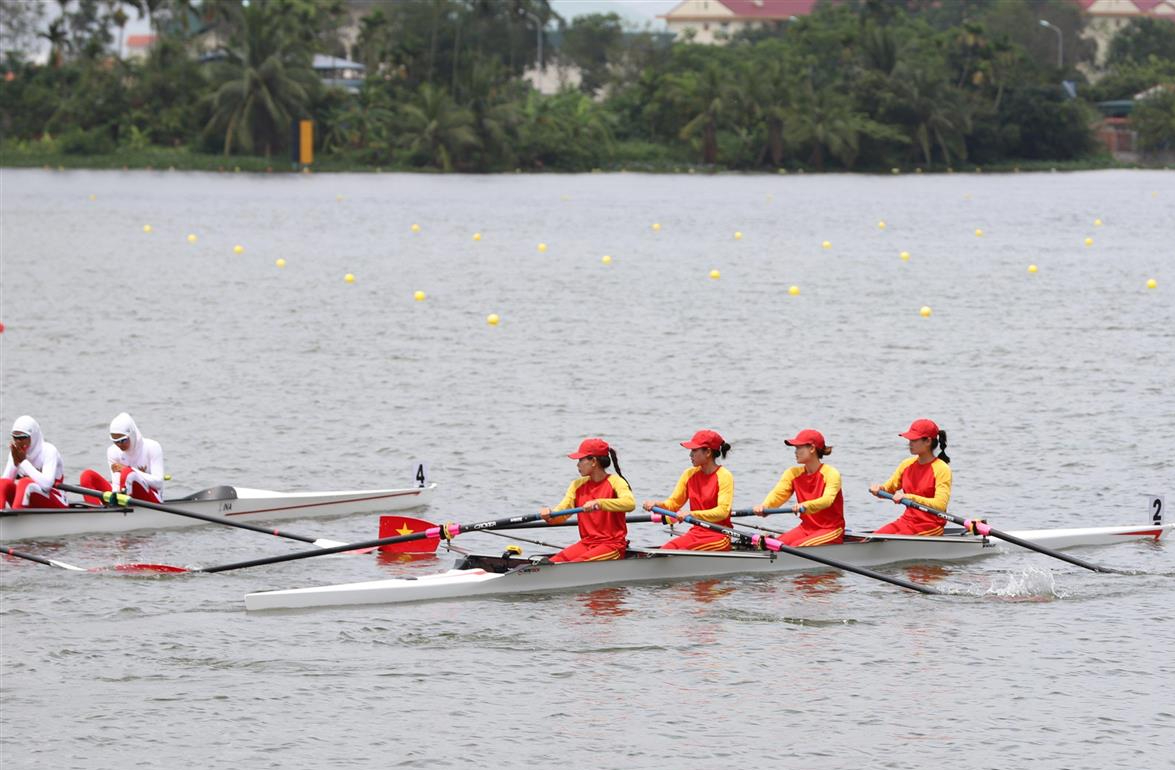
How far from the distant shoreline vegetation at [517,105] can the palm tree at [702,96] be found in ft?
0.44

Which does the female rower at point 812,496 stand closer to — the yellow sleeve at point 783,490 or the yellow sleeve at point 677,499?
the yellow sleeve at point 783,490

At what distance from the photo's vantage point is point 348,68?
124000 mm

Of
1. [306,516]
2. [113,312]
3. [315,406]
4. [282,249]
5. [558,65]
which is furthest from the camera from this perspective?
[558,65]

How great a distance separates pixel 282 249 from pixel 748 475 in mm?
34639

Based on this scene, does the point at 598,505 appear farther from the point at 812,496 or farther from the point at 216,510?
the point at 216,510

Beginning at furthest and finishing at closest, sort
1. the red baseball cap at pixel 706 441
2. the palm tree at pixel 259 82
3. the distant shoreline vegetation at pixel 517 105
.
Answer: the distant shoreline vegetation at pixel 517 105, the palm tree at pixel 259 82, the red baseball cap at pixel 706 441

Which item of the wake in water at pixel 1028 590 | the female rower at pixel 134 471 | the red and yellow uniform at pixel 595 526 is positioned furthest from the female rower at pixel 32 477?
the wake in water at pixel 1028 590

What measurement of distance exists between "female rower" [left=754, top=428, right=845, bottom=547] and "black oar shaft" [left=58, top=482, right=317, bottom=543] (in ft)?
15.5

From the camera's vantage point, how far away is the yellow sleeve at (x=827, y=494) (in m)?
16.2

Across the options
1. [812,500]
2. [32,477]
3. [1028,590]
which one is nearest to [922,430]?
[812,500]

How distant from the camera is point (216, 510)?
1844 centimetres

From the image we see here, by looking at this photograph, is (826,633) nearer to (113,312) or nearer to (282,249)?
(113,312)

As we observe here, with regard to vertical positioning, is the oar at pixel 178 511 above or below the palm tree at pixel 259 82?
below

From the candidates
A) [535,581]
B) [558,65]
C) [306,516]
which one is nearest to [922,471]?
[535,581]
